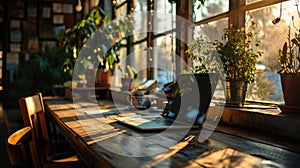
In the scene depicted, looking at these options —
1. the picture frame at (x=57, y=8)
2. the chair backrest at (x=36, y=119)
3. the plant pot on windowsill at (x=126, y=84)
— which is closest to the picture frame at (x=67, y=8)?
the picture frame at (x=57, y=8)

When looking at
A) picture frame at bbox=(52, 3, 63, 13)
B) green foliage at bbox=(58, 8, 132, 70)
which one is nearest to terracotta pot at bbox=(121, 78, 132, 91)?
green foliage at bbox=(58, 8, 132, 70)

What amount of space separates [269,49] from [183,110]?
787mm

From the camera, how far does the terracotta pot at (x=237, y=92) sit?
1893 mm

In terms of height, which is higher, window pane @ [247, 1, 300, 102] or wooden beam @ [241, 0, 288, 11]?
wooden beam @ [241, 0, 288, 11]

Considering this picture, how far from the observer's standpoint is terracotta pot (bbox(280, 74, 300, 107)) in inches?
59.7

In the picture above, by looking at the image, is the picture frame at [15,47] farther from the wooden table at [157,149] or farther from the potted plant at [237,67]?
the potted plant at [237,67]

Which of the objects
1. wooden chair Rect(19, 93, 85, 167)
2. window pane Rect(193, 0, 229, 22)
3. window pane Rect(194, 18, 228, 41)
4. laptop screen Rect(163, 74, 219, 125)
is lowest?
wooden chair Rect(19, 93, 85, 167)

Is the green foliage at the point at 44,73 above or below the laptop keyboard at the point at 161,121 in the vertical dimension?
above

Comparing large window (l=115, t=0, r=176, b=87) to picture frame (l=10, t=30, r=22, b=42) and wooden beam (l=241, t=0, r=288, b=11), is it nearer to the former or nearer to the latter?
wooden beam (l=241, t=0, r=288, b=11)

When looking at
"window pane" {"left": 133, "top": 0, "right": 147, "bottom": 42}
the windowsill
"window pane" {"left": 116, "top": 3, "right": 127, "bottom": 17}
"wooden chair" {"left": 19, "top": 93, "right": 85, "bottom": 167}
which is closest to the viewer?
the windowsill

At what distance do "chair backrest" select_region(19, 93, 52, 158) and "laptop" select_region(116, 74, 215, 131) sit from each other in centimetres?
53

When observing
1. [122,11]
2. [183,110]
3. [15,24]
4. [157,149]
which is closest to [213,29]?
[183,110]

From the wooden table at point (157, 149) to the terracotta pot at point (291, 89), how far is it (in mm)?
353

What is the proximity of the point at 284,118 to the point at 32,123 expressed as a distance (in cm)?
142
